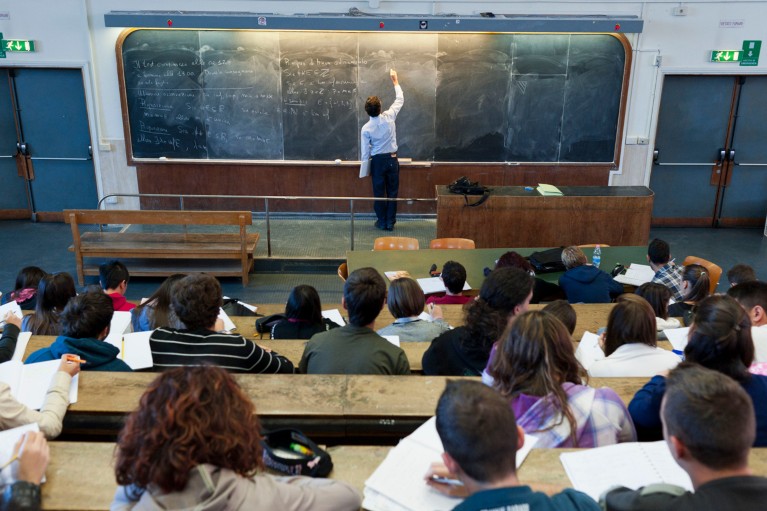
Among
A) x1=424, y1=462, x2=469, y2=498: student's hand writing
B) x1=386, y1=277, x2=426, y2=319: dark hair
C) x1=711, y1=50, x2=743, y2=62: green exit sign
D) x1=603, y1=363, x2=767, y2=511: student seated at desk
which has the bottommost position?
x1=386, y1=277, x2=426, y2=319: dark hair

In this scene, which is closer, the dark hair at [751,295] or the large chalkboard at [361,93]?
the dark hair at [751,295]

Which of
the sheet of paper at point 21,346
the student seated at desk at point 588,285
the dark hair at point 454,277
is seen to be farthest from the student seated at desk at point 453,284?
the sheet of paper at point 21,346

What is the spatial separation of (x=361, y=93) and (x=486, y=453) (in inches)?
301

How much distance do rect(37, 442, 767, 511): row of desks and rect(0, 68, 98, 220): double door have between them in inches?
305

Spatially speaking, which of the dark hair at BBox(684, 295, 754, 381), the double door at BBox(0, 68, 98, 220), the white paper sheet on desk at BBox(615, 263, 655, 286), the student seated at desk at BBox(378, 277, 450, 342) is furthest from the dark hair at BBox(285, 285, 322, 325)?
the double door at BBox(0, 68, 98, 220)

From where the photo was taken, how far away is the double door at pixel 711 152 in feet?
28.9

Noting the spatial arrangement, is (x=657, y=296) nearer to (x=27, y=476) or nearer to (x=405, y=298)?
(x=405, y=298)

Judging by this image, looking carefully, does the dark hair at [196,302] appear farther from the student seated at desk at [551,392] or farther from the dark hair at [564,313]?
the dark hair at [564,313]

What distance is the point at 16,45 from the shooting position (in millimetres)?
8359

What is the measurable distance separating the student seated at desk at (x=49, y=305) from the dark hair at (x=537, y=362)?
2.64 metres

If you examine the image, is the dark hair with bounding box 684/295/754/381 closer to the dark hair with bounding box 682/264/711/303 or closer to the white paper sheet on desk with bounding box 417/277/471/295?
the dark hair with bounding box 682/264/711/303

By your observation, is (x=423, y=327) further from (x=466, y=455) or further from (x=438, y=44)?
(x=438, y=44)

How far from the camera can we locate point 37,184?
29.8ft

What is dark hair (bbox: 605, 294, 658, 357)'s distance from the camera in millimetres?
2996
